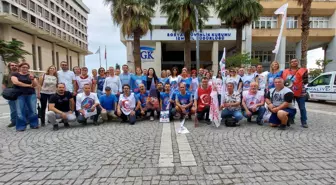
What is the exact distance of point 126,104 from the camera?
654 cm

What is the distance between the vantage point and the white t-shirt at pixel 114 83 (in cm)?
707

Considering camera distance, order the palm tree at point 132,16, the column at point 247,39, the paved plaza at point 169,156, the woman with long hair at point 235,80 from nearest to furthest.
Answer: the paved plaza at point 169,156, the woman with long hair at point 235,80, the palm tree at point 132,16, the column at point 247,39

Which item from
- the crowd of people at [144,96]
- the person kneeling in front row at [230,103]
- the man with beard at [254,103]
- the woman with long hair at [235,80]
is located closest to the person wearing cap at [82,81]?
the crowd of people at [144,96]

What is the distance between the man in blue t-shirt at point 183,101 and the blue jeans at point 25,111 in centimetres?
419

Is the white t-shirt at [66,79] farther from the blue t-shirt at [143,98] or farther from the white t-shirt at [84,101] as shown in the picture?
the blue t-shirt at [143,98]

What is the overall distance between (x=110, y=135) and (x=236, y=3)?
54.0 feet

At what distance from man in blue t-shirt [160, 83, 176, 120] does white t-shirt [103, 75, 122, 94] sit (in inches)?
60.5

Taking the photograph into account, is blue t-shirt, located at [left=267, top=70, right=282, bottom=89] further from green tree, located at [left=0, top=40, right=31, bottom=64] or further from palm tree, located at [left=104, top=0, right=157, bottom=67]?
green tree, located at [left=0, top=40, right=31, bottom=64]

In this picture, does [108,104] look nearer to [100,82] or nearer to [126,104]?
[126,104]

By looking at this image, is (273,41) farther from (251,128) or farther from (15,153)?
(15,153)

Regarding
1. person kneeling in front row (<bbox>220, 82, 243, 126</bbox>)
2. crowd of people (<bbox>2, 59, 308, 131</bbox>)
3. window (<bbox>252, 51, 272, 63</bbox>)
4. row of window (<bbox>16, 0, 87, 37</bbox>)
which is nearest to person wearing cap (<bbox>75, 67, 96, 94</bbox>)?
crowd of people (<bbox>2, 59, 308, 131</bbox>)

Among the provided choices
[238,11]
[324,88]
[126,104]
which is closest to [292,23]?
[238,11]

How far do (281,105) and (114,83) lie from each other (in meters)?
5.14

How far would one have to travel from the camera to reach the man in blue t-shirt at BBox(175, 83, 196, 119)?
6.60 meters
